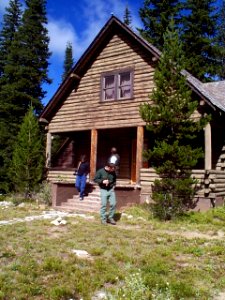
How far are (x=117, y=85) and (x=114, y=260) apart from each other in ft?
38.3

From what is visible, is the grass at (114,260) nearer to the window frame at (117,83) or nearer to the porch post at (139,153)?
the porch post at (139,153)

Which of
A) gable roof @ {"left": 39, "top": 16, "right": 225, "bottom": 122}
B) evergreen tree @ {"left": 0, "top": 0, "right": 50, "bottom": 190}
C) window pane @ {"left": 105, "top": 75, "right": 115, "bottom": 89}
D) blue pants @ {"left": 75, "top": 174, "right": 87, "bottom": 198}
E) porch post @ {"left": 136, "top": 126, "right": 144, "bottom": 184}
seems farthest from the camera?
evergreen tree @ {"left": 0, "top": 0, "right": 50, "bottom": 190}

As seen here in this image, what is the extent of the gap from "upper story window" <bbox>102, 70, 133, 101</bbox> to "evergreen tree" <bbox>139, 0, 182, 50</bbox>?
43.2 feet

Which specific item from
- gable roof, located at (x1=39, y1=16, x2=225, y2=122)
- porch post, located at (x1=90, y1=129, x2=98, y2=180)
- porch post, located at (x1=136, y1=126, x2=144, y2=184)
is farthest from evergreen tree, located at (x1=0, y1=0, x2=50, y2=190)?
porch post, located at (x1=136, y1=126, x2=144, y2=184)

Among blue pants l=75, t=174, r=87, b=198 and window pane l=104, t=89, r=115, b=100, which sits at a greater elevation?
window pane l=104, t=89, r=115, b=100

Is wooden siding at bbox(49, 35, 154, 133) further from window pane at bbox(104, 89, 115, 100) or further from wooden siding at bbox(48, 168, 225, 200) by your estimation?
wooden siding at bbox(48, 168, 225, 200)

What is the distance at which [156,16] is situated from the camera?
30.2 metres

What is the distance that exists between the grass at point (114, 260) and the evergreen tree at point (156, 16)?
21699 mm

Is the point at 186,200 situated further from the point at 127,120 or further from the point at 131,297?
the point at 131,297

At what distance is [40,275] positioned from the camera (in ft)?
19.5

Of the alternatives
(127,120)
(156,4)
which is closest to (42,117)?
(127,120)

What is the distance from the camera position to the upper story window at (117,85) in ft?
55.5

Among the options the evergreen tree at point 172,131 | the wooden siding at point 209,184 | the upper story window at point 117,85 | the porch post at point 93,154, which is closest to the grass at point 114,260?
the evergreen tree at point 172,131

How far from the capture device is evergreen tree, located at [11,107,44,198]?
17.5 metres
